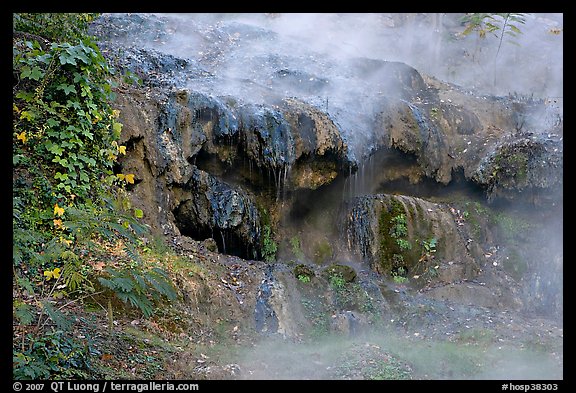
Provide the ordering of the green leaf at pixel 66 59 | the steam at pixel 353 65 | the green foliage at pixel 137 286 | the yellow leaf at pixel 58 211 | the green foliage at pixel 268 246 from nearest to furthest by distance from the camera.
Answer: the green foliage at pixel 137 286, the yellow leaf at pixel 58 211, the green leaf at pixel 66 59, the steam at pixel 353 65, the green foliage at pixel 268 246

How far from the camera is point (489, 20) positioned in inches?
958

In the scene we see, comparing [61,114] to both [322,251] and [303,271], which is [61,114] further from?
[322,251]

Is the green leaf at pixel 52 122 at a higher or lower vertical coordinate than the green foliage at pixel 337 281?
higher

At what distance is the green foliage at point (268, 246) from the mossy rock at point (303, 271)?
1409 mm


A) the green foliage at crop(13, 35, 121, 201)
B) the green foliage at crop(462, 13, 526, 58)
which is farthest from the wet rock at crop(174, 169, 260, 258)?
the green foliage at crop(462, 13, 526, 58)

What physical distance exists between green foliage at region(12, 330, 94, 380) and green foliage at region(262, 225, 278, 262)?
271 inches

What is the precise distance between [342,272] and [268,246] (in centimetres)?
216

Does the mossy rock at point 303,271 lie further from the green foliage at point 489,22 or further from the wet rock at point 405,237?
the green foliage at point 489,22

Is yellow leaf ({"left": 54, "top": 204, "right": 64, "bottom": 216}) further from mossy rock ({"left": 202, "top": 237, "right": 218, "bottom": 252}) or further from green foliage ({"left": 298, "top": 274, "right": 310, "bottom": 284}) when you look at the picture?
green foliage ({"left": 298, "top": 274, "right": 310, "bottom": 284})

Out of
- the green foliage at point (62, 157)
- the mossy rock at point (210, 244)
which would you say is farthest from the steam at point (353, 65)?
the green foliage at point (62, 157)

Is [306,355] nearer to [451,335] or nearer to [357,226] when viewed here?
[451,335]

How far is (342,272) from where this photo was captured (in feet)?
38.0

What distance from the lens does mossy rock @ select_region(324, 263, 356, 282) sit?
1149 centimetres

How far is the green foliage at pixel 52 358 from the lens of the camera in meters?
4.76
